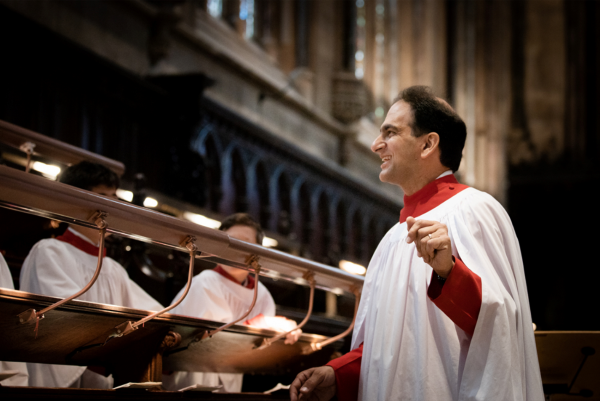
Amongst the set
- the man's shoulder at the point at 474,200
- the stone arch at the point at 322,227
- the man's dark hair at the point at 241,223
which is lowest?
the man's shoulder at the point at 474,200

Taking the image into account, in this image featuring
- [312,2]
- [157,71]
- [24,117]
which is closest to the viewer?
[24,117]

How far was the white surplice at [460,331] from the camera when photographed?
69.2 inches

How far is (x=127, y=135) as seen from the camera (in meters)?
6.11

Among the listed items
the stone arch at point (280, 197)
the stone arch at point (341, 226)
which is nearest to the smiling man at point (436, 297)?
the stone arch at point (280, 197)

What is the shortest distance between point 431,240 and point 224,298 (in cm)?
193

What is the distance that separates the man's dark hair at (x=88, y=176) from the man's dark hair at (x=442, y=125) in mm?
1343

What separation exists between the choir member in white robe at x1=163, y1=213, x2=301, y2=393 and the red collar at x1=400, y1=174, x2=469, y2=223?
1.23 metres

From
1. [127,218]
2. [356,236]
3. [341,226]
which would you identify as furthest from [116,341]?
[356,236]

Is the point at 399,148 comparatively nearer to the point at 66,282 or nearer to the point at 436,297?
the point at 436,297

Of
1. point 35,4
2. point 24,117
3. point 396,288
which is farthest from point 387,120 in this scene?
point 35,4

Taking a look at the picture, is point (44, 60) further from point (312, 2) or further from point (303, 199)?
point (312, 2)

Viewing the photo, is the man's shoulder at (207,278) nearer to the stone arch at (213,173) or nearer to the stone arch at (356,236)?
the stone arch at (213,173)

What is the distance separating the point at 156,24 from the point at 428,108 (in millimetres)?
5086

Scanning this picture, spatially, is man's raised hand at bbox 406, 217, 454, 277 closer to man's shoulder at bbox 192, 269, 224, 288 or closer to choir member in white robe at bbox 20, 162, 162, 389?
choir member in white robe at bbox 20, 162, 162, 389
